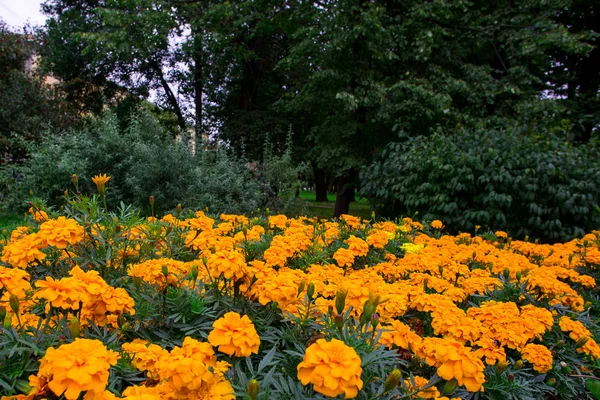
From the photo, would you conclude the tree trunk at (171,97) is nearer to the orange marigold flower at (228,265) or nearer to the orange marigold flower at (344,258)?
the orange marigold flower at (344,258)

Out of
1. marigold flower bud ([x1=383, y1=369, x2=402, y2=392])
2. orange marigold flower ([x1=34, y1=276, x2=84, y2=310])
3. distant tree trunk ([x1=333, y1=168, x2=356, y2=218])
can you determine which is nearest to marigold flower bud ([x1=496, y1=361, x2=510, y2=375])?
marigold flower bud ([x1=383, y1=369, x2=402, y2=392])

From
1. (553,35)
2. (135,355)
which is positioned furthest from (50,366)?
(553,35)

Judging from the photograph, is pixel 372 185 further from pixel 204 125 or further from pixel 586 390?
pixel 204 125

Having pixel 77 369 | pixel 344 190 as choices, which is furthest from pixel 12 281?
pixel 344 190

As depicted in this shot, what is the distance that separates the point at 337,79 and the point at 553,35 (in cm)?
388

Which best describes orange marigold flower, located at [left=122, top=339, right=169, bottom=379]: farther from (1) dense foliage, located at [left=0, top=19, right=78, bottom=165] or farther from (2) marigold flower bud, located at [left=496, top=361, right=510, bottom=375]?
(1) dense foliage, located at [left=0, top=19, right=78, bottom=165]

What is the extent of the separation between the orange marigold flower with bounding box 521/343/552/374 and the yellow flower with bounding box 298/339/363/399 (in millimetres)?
944

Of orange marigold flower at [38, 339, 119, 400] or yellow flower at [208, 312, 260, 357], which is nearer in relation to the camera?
orange marigold flower at [38, 339, 119, 400]

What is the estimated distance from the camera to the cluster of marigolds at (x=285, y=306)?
3.15ft

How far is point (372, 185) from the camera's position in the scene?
20.7ft

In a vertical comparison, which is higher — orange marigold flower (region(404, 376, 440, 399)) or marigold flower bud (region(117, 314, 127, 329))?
marigold flower bud (region(117, 314, 127, 329))

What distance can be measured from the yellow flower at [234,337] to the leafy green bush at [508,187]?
4.30 m

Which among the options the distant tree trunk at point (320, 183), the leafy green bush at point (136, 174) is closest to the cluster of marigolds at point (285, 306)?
the leafy green bush at point (136, 174)

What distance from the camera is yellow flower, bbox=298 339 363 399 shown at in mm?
912
